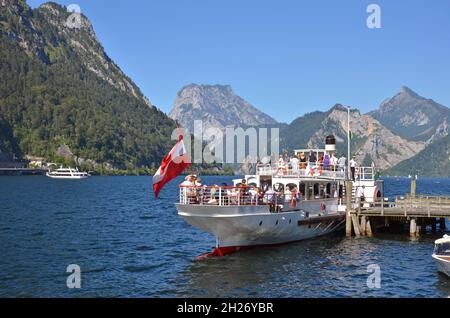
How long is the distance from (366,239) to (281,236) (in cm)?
827

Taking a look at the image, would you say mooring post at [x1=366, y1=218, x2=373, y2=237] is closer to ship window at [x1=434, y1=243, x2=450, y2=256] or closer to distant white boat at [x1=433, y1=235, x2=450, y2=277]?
distant white boat at [x1=433, y1=235, x2=450, y2=277]

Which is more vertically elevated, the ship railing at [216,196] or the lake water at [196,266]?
the ship railing at [216,196]

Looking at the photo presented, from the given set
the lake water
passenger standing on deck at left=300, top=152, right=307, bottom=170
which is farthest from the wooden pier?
passenger standing on deck at left=300, top=152, right=307, bottom=170

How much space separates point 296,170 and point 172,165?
15.2 meters

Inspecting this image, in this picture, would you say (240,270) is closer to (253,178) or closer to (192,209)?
(192,209)

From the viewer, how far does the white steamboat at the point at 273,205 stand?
29.8 metres

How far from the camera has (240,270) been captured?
27203 mm

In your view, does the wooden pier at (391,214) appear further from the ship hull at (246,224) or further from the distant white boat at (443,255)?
the distant white boat at (443,255)

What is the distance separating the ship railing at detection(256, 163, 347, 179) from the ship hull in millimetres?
3436

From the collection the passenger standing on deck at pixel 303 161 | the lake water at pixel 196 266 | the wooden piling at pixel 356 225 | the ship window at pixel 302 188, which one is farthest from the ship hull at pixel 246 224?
the wooden piling at pixel 356 225

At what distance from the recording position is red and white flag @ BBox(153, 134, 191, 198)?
2433 cm

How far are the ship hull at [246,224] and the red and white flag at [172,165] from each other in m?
4.93

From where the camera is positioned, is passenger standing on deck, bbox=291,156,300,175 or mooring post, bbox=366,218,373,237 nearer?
passenger standing on deck, bbox=291,156,300,175

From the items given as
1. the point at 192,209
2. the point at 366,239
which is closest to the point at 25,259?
the point at 192,209
